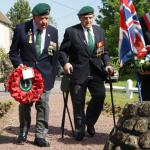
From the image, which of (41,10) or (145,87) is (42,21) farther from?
(145,87)

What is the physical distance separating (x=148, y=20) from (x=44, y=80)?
1687 mm

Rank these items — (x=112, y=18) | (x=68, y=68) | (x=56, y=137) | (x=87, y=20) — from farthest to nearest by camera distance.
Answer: (x=112, y=18)
(x=56, y=137)
(x=87, y=20)
(x=68, y=68)

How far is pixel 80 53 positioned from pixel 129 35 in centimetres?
102

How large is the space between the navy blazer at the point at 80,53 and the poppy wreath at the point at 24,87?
27.2 inches

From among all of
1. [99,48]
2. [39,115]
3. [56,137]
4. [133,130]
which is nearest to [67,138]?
[56,137]

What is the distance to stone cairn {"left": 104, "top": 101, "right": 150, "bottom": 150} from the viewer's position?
598cm

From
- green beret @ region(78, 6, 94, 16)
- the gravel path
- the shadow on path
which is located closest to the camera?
the gravel path

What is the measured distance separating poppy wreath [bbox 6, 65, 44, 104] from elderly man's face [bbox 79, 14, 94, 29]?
3.56 feet

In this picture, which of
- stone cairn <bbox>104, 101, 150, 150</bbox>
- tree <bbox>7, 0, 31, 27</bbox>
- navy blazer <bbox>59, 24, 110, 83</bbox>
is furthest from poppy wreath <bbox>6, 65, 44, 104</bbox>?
tree <bbox>7, 0, 31, 27</bbox>

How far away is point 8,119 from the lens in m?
12.0

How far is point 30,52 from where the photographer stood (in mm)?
8305

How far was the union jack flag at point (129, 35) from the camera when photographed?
26.0 ft

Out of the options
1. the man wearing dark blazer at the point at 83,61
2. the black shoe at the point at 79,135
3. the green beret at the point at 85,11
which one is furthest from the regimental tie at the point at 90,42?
the black shoe at the point at 79,135

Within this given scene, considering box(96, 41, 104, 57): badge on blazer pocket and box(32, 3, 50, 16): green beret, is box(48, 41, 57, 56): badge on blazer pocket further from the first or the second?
box(96, 41, 104, 57): badge on blazer pocket
